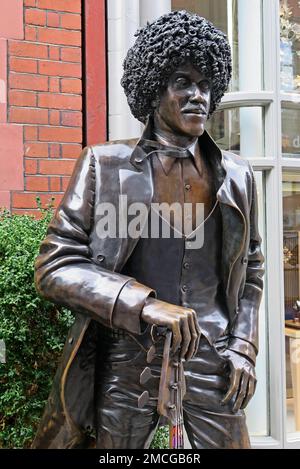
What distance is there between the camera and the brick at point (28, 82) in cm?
354

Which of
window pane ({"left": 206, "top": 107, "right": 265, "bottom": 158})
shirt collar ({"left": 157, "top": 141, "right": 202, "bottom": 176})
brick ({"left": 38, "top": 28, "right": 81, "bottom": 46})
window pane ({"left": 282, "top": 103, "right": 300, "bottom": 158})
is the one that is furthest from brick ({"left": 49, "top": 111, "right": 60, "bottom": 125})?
shirt collar ({"left": 157, "top": 141, "right": 202, "bottom": 176})

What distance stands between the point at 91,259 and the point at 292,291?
2.53 metres

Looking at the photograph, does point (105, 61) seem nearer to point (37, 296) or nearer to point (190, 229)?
point (37, 296)

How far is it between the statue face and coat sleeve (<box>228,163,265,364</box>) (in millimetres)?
335

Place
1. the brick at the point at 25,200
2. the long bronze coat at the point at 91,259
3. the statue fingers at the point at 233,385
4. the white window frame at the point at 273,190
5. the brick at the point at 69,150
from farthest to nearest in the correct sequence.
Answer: the white window frame at the point at 273,190, the brick at the point at 69,150, the brick at the point at 25,200, the statue fingers at the point at 233,385, the long bronze coat at the point at 91,259

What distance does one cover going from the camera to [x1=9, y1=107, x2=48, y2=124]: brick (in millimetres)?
3543

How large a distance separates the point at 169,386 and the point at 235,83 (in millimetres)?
2921

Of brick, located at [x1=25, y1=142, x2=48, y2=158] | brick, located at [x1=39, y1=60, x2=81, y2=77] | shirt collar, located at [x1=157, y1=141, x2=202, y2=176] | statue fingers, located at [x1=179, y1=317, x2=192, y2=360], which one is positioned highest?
brick, located at [x1=39, y1=60, x2=81, y2=77]

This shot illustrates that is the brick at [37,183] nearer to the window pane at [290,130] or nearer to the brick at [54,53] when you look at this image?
the brick at [54,53]

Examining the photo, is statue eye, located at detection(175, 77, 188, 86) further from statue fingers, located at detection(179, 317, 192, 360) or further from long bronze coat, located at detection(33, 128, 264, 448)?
statue fingers, located at detection(179, 317, 192, 360)

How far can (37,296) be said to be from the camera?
8.44 feet

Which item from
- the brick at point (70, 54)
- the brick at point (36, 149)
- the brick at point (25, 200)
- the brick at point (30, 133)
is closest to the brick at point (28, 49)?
the brick at point (70, 54)

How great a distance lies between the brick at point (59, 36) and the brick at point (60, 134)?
0.53 metres
